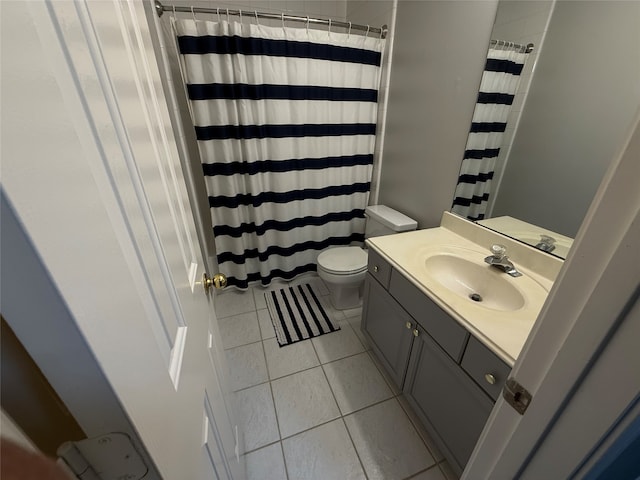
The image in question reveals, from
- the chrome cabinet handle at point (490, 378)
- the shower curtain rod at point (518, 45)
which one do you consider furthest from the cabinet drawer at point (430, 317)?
the shower curtain rod at point (518, 45)

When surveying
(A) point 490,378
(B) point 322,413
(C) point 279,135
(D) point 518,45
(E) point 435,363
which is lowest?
(B) point 322,413

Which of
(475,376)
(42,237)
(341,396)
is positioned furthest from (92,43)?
(341,396)

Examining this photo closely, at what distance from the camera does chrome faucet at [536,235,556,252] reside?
42.6 inches

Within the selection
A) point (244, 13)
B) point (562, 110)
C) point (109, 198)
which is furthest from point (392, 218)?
point (109, 198)

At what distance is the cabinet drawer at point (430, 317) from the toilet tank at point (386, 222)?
1.92 ft

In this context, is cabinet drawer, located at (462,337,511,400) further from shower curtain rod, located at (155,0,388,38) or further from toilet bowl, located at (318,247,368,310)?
shower curtain rod, located at (155,0,388,38)

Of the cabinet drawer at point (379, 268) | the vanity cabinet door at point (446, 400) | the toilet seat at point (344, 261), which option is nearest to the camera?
the vanity cabinet door at point (446, 400)

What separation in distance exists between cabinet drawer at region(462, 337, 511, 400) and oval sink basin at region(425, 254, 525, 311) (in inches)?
9.2

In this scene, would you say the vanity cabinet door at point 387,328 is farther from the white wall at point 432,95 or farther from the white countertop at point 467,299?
the white wall at point 432,95

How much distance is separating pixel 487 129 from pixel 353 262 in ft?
3.68

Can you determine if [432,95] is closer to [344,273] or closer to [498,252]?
[498,252]

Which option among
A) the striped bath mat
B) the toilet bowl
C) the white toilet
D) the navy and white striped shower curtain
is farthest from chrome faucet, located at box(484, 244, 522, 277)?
the navy and white striped shower curtain

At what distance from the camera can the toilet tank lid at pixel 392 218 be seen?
172 cm

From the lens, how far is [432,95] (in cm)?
152
